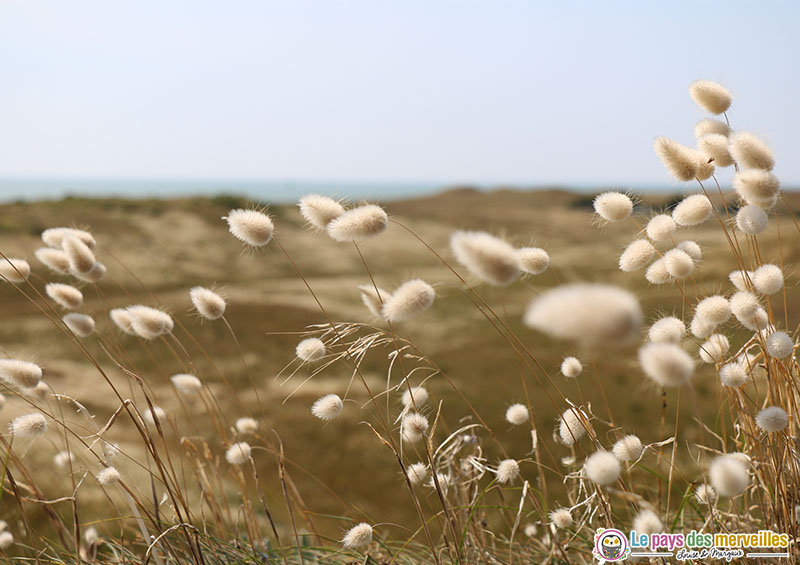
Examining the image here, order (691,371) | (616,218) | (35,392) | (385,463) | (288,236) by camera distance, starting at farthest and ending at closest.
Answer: (288,236)
(385,463)
(35,392)
(616,218)
(691,371)

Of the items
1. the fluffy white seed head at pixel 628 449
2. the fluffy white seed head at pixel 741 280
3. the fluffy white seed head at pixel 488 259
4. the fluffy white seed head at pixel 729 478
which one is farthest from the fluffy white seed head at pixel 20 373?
the fluffy white seed head at pixel 741 280

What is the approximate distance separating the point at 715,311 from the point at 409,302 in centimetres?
75

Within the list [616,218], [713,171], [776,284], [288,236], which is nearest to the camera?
[776,284]

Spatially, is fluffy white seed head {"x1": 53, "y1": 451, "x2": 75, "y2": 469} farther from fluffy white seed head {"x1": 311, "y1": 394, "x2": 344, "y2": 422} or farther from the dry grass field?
fluffy white seed head {"x1": 311, "y1": 394, "x2": 344, "y2": 422}

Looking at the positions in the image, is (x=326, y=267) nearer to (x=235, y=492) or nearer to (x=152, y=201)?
(x=152, y=201)

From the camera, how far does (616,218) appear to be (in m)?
1.52

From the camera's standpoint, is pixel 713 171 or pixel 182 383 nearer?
pixel 713 171

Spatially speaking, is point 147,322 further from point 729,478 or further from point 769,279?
point 769,279

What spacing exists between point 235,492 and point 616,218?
3764 mm

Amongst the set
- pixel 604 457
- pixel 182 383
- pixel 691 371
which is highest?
pixel 691 371

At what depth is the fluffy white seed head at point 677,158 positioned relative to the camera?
1.50m

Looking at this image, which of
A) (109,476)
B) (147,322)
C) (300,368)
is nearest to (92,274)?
(147,322)

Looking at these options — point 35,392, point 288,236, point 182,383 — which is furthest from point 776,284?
point 288,236

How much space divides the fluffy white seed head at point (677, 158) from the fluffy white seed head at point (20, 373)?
1841 millimetres
